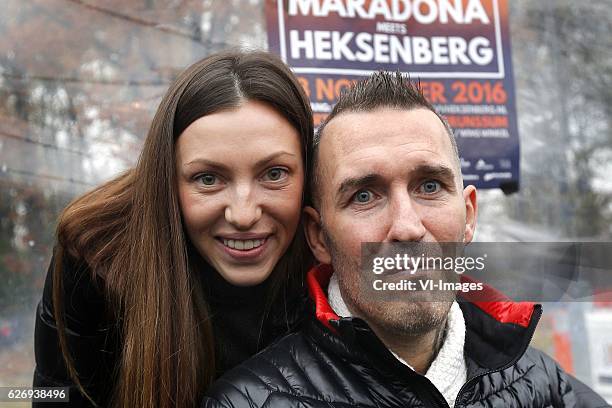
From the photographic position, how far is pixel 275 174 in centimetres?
181

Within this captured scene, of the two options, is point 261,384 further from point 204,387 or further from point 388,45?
point 388,45

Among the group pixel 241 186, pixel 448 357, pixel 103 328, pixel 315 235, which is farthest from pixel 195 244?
pixel 448 357

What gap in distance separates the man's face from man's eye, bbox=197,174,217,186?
13.0 inches

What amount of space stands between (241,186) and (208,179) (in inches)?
4.3

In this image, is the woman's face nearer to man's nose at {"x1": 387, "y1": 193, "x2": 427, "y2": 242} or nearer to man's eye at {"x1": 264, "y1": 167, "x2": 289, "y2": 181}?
man's eye at {"x1": 264, "y1": 167, "x2": 289, "y2": 181}

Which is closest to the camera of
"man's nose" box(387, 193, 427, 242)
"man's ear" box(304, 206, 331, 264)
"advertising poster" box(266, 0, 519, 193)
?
"man's nose" box(387, 193, 427, 242)

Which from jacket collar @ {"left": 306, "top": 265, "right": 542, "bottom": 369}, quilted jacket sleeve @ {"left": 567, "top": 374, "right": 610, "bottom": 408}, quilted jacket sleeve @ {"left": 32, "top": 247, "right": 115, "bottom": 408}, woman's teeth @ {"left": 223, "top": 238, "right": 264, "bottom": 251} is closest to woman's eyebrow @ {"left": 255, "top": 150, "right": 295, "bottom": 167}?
woman's teeth @ {"left": 223, "top": 238, "right": 264, "bottom": 251}

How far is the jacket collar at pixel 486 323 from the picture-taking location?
1521 mm

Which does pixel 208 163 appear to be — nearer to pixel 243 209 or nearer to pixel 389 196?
pixel 243 209

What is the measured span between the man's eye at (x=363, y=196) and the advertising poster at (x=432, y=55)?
1.17m

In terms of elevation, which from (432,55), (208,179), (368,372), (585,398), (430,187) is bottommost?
(585,398)

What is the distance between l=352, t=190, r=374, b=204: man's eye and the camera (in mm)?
1528

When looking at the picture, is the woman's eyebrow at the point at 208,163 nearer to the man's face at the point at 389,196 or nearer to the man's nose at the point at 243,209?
the man's nose at the point at 243,209

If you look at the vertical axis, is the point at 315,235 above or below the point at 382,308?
above
